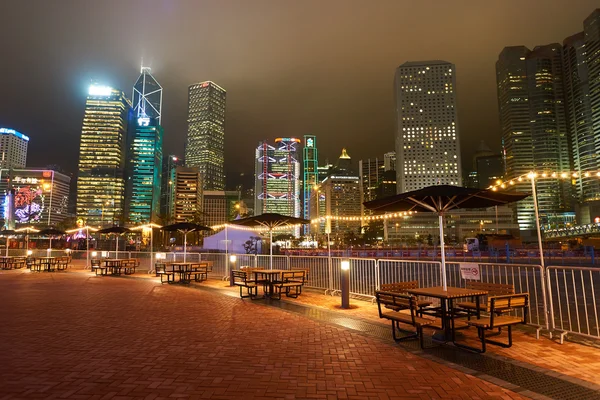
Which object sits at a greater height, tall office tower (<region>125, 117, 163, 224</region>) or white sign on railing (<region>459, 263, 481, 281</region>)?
tall office tower (<region>125, 117, 163, 224</region>)

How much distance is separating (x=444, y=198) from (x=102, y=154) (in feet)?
658

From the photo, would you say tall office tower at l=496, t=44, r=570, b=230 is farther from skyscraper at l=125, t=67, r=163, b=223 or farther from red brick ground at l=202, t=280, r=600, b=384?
red brick ground at l=202, t=280, r=600, b=384

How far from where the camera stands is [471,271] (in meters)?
6.78

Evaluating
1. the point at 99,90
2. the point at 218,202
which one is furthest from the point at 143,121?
the point at 218,202

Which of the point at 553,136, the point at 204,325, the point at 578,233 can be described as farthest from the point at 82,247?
the point at 553,136

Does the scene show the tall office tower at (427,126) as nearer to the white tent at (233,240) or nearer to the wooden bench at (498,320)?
the white tent at (233,240)

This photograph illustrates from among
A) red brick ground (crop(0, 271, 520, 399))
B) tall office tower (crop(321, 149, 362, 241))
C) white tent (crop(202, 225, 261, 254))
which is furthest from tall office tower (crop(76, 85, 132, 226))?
red brick ground (crop(0, 271, 520, 399))

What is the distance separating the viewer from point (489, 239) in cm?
5119

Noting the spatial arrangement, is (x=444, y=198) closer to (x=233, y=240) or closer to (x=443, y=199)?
(x=443, y=199)

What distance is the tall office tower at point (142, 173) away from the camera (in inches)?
6885

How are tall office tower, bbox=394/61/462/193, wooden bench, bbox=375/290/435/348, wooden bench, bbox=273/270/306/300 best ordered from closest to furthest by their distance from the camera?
wooden bench, bbox=375/290/435/348
wooden bench, bbox=273/270/306/300
tall office tower, bbox=394/61/462/193

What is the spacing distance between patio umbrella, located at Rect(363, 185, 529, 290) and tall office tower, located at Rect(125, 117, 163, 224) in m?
181

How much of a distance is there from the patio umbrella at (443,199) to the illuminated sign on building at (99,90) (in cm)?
21307

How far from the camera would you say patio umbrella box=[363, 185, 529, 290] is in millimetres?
6344
